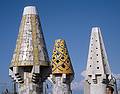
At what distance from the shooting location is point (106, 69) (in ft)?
84.6

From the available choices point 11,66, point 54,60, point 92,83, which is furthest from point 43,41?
point 54,60

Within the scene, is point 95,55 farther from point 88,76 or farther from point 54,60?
point 54,60

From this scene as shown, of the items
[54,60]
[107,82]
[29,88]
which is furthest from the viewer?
[54,60]

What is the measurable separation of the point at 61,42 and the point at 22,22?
1408 centimetres

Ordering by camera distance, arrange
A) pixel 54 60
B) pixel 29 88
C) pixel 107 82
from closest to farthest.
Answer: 1. pixel 29 88
2. pixel 107 82
3. pixel 54 60

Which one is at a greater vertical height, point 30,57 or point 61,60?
point 61,60

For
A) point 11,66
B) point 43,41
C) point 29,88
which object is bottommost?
point 29,88

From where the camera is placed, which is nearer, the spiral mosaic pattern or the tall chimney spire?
the tall chimney spire

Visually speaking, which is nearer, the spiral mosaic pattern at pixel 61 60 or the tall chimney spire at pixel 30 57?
the tall chimney spire at pixel 30 57

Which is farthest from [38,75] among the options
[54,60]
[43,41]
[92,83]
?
[54,60]

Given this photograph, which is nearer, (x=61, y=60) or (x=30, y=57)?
(x=30, y=57)

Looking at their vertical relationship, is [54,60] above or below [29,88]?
above

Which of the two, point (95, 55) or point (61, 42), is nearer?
point (95, 55)

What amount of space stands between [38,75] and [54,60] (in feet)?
45.3
